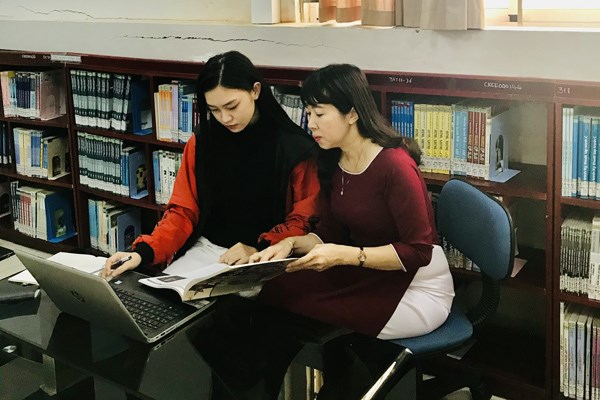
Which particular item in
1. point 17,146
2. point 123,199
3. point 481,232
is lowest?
point 123,199

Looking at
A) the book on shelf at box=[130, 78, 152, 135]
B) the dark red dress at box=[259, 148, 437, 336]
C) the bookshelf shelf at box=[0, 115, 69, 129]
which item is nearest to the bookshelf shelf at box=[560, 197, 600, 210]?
the dark red dress at box=[259, 148, 437, 336]

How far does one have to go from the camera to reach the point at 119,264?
2168 millimetres

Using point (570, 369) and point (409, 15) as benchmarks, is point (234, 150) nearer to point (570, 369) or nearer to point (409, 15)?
point (409, 15)

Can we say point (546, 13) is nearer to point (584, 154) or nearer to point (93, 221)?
point (584, 154)

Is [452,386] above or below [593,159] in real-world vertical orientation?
below

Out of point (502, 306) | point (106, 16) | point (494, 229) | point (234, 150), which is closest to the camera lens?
point (494, 229)

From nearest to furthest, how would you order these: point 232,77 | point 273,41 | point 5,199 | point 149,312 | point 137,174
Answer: point 149,312, point 232,77, point 273,41, point 137,174, point 5,199

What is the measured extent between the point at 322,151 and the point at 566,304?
3.25ft

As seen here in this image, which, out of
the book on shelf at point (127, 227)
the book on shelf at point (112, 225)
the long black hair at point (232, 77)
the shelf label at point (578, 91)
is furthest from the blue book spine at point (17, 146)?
the shelf label at point (578, 91)

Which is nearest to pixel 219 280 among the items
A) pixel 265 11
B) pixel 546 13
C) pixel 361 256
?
pixel 361 256

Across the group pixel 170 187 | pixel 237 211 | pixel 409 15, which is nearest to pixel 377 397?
pixel 237 211

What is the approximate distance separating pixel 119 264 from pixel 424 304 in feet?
2.96

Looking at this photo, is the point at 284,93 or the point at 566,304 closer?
the point at 566,304

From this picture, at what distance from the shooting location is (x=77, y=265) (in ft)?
7.07
